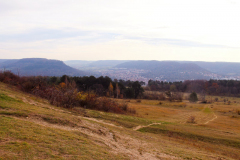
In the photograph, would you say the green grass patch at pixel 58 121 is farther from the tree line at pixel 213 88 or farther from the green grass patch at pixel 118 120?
the tree line at pixel 213 88

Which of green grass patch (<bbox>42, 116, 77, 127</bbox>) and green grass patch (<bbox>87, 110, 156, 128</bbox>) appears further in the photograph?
green grass patch (<bbox>87, 110, 156, 128</bbox>)

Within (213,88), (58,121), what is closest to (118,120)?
(58,121)

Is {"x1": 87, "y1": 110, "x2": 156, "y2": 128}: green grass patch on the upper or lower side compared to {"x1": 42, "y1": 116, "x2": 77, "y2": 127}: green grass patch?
lower

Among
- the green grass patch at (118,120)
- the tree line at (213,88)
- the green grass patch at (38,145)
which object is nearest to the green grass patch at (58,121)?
the green grass patch at (38,145)

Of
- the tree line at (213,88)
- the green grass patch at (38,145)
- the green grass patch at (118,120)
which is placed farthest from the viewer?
the tree line at (213,88)

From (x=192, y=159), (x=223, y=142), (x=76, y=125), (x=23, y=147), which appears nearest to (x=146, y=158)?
(x=192, y=159)

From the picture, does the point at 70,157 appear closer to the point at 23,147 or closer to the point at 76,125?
the point at 23,147

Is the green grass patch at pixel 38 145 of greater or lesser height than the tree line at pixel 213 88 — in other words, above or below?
above

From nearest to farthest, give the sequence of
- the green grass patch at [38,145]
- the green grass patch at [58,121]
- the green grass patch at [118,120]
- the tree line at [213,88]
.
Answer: the green grass patch at [38,145] < the green grass patch at [58,121] < the green grass patch at [118,120] < the tree line at [213,88]

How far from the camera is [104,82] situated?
69312 mm

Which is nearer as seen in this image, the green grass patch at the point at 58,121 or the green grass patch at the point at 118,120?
the green grass patch at the point at 58,121

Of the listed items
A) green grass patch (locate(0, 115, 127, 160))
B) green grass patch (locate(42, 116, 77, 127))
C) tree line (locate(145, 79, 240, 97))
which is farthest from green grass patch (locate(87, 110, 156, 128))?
tree line (locate(145, 79, 240, 97))

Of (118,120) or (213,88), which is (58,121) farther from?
(213,88)

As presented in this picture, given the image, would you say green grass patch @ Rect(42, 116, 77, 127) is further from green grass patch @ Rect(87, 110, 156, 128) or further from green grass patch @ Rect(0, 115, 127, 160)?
green grass patch @ Rect(87, 110, 156, 128)
